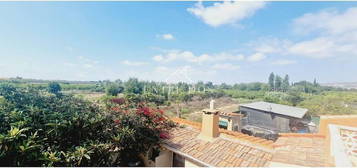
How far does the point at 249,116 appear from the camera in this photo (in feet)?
60.1

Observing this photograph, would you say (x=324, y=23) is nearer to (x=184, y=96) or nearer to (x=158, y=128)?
(x=158, y=128)

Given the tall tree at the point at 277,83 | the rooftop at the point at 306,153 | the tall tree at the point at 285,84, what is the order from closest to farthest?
the rooftop at the point at 306,153, the tall tree at the point at 285,84, the tall tree at the point at 277,83

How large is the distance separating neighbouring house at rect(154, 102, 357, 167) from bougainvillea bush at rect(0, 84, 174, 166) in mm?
1136

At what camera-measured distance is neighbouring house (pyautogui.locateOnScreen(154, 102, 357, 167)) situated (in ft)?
12.8

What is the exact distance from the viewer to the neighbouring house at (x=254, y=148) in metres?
3.91

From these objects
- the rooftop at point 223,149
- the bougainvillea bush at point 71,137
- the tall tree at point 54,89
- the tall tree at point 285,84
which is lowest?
the rooftop at point 223,149

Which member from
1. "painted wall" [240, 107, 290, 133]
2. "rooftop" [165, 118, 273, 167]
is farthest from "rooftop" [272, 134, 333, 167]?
"painted wall" [240, 107, 290, 133]

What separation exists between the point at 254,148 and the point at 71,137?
5.97 metres

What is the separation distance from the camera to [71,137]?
4262 millimetres

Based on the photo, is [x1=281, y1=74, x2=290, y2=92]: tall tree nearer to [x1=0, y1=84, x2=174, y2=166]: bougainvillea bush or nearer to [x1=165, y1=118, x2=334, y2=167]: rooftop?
[x1=165, y1=118, x2=334, y2=167]: rooftop

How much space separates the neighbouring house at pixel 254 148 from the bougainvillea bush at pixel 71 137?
1136mm

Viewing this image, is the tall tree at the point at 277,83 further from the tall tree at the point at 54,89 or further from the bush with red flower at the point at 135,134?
the tall tree at the point at 54,89

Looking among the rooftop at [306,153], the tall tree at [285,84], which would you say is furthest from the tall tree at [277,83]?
the rooftop at [306,153]

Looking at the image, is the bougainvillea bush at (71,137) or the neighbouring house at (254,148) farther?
the neighbouring house at (254,148)
